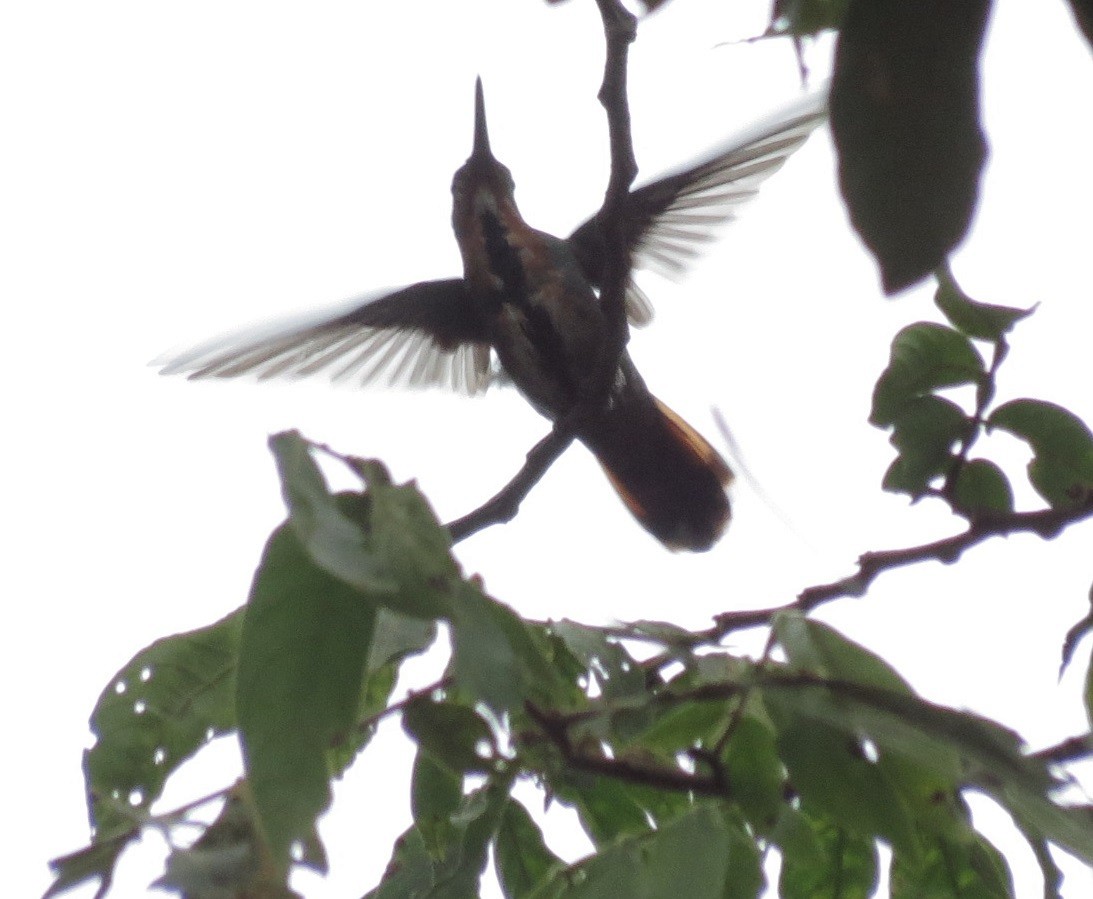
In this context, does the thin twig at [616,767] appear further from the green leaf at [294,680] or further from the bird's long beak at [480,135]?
the bird's long beak at [480,135]

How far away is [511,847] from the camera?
1957mm

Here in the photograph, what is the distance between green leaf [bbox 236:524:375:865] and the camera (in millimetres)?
1145

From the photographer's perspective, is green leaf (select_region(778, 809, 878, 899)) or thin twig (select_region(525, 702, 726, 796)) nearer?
thin twig (select_region(525, 702, 726, 796))

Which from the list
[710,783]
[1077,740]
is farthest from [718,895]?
[1077,740]

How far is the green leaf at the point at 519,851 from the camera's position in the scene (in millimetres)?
1925

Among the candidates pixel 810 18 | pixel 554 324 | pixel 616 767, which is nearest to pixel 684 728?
pixel 616 767

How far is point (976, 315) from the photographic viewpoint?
7.11 feet

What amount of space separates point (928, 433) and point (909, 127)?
143cm

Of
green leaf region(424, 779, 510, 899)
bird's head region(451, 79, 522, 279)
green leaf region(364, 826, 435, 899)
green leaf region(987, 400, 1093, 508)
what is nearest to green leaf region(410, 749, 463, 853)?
green leaf region(364, 826, 435, 899)

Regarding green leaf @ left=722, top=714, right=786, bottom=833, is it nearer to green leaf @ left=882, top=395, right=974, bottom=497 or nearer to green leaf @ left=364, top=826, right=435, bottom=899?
green leaf @ left=364, top=826, right=435, bottom=899

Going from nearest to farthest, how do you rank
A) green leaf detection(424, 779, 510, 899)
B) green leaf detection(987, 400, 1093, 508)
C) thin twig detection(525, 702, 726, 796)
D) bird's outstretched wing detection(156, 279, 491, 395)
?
1. thin twig detection(525, 702, 726, 796)
2. green leaf detection(424, 779, 510, 899)
3. green leaf detection(987, 400, 1093, 508)
4. bird's outstretched wing detection(156, 279, 491, 395)

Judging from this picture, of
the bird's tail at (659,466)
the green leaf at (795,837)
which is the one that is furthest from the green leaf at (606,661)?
the bird's tail at (659,466)

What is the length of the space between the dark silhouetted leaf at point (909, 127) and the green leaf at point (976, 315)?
1.31 metres

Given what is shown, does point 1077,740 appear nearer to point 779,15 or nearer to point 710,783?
point 710,783
